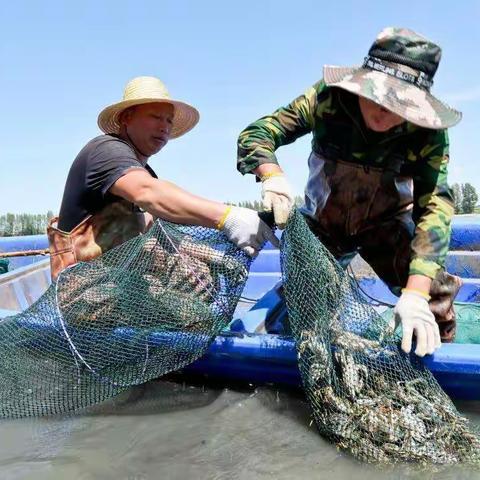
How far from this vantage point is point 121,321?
2.58 meters

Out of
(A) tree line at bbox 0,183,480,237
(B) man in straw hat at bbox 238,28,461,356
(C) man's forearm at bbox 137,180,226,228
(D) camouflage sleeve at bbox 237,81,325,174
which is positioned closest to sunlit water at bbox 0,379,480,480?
(B) man in straw hat at bbox 238,28,461,356

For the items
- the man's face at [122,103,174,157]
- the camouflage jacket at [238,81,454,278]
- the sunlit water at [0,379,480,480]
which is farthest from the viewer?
the man's face at [122,103,174,157]

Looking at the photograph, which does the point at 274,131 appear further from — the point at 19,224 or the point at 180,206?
the point at 19,224

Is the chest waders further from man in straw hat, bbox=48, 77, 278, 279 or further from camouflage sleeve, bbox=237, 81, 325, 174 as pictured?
man in straw hat, bbox=48, 77, 278, 279

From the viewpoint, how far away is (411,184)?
3059mm

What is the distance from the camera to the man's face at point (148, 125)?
3229mm

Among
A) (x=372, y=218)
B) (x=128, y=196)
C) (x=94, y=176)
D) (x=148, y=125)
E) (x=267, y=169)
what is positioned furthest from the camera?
(x=148, y=125)

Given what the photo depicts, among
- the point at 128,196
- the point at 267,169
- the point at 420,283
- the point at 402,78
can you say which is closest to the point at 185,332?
the point at 128,196

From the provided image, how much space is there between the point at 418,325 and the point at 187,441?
1.01 m

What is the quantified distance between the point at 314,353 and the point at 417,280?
1.78 feet

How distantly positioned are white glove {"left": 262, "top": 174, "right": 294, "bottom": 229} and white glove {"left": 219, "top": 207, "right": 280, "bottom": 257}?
80mm

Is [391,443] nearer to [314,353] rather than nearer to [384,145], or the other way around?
[314,353]

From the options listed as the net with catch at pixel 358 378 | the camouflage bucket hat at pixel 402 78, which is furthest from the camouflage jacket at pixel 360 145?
the net with catch at pixel 358 378

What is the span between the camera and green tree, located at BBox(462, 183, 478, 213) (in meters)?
9.75
